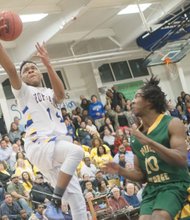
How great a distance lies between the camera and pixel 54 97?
4.67 m

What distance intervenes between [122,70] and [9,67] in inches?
636

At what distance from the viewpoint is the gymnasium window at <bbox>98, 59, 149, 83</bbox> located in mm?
19734

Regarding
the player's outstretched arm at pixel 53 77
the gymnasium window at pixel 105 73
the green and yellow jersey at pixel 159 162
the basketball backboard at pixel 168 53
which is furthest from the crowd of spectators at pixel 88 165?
the green and yellow jersey at pixel 159 162

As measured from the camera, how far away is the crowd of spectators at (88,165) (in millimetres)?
10039

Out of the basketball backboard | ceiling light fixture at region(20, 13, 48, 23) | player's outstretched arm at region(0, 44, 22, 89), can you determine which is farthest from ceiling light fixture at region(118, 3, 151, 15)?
player's outstretched arm at region(0, 44, 22, 89)

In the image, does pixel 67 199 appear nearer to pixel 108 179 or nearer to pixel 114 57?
pixel 108 179

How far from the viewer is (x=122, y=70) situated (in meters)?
20.2

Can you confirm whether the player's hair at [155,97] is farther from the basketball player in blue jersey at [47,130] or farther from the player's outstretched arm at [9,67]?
the player's outstretched arm at [9,67]

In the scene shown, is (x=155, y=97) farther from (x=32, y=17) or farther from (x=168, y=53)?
(x=168, y=53)

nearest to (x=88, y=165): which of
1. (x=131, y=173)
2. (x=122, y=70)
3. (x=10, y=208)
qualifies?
(x=10, y=208)

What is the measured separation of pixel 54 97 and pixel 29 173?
6.92 m

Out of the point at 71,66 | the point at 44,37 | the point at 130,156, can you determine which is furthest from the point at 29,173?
the point at 71,66

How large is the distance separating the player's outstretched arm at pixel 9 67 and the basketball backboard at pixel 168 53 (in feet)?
40.9

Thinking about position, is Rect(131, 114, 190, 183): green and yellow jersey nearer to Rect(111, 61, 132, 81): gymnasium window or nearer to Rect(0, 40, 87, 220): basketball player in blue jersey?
Rect(0, 40, 87, 220): basketball player in blue jersey
